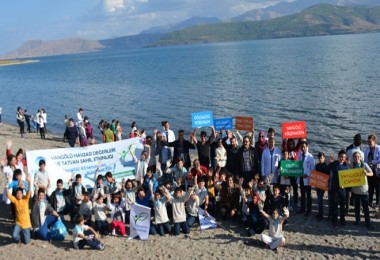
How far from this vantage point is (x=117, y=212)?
13.1 metres

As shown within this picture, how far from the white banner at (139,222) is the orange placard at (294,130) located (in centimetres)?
582

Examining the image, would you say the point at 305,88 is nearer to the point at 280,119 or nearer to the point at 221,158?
the point at 280,119

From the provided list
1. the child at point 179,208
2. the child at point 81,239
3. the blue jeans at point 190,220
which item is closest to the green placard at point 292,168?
the child at point 179,208

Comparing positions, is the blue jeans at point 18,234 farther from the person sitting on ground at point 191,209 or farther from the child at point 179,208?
the person sitting on ground at point 191,209

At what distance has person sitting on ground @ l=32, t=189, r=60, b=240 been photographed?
1235 cm

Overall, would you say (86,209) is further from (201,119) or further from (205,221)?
(201,119)

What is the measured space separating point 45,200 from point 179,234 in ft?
14.2

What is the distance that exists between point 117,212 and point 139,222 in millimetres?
858

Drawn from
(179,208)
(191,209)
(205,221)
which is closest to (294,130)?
(205,221)

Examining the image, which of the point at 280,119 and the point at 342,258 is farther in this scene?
the point at 280,119

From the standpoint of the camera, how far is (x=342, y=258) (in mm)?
10906

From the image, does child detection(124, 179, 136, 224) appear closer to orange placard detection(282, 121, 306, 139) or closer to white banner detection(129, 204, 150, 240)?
white banner detection(129, 204, 150, 240)

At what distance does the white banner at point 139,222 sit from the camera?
498 inches

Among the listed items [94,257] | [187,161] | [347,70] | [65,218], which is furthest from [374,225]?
[347,70]
